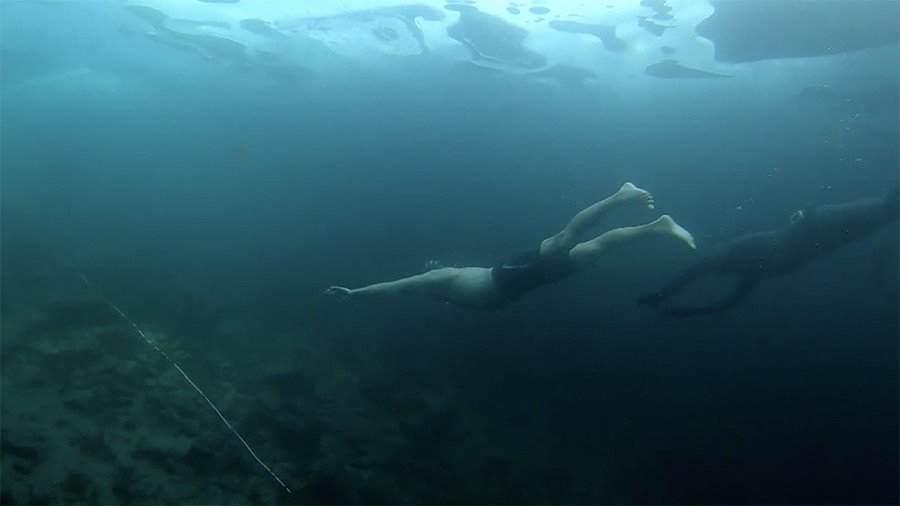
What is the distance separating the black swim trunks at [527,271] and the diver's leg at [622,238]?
0.20 meters

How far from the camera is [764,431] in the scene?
9.98 m

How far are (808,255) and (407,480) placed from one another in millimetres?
7607

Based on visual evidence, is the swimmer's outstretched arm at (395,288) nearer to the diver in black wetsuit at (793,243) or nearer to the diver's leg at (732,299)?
the diver in black wetsuit at (793,243)

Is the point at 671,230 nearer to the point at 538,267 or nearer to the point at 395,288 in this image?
the point at 538,267

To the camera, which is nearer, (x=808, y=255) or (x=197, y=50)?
(x=808, y=255)

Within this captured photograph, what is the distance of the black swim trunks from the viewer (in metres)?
6.86

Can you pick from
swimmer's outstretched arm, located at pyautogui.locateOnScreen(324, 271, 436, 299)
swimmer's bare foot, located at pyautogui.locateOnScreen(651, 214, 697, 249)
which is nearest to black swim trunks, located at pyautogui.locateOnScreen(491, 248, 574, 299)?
swimmer's outstretched arm, located at pyautogui.locateOnScreen(324, 271, 436, 299)

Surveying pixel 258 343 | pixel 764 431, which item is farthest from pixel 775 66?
pixel 258 343

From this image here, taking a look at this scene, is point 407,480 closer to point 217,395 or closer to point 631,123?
point 217,395

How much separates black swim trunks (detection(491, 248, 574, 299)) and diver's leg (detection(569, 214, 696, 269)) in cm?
20

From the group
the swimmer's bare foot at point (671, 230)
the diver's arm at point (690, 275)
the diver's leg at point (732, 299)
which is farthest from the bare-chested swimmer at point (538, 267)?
the diver's leg at point (732, 299)

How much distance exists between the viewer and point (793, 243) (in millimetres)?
8250

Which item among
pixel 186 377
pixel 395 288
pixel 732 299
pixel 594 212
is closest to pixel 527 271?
pixel 594 212

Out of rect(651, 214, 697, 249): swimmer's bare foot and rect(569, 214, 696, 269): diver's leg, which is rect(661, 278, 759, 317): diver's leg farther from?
rect(651, 214, 697, 249): swimmer's bare foot
